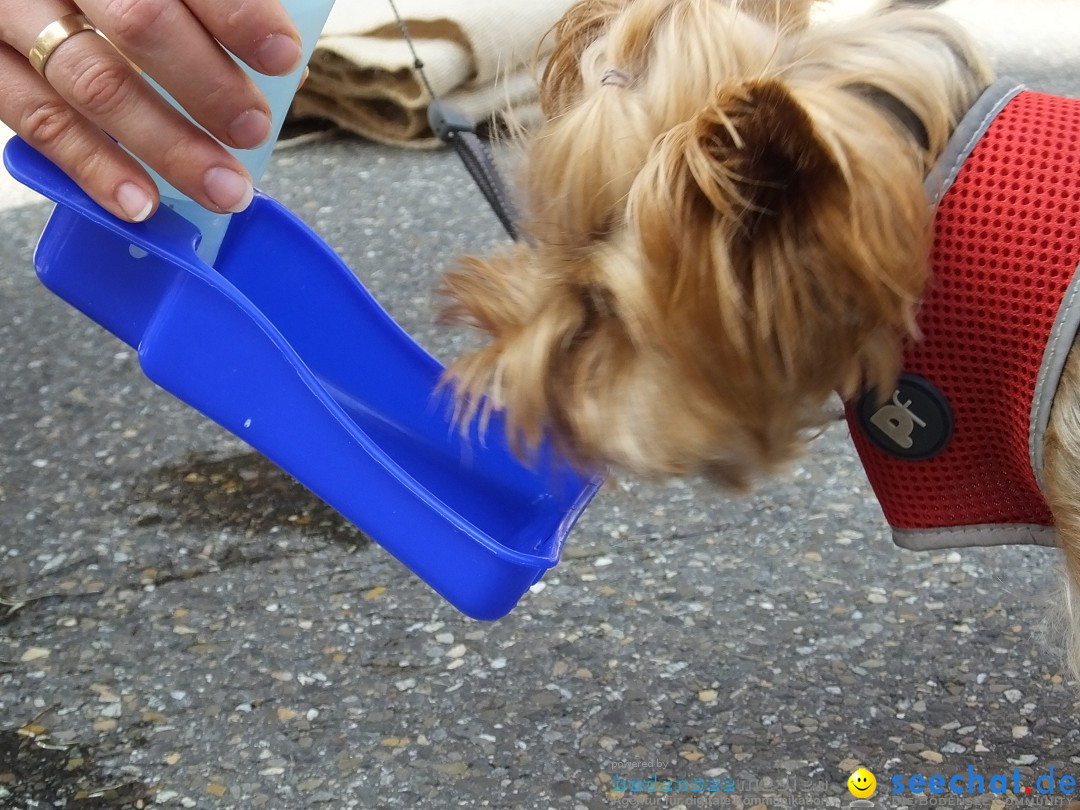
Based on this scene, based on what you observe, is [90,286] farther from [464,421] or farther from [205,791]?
[205,791]

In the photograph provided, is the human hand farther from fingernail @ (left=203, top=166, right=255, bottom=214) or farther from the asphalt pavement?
the asphalt pavement

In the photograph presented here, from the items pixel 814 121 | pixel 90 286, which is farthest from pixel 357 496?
pixel 814 121

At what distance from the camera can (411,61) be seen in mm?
3311

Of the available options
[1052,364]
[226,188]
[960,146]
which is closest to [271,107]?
[226,188]

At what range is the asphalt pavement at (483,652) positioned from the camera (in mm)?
1449

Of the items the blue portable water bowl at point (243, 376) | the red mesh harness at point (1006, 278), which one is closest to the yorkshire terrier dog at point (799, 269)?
the red mesh harness at point (1006, 278)

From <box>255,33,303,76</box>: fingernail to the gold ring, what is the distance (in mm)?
153

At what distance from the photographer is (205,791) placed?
1.42 metres

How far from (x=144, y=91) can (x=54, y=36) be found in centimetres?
9

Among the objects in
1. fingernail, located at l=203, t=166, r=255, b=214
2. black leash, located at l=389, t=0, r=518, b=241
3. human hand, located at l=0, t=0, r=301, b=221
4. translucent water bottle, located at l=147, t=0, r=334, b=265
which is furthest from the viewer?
black leash, located at l=389, t=0, r=518, b=241

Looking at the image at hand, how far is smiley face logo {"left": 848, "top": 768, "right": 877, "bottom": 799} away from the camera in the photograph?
1.42 meters

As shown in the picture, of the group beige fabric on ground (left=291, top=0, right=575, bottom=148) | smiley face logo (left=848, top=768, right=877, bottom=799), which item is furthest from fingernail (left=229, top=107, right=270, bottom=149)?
beige fabric on ground (left=291, top=0, right=575, bottom=148)

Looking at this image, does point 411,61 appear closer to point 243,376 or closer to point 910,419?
point 243,376

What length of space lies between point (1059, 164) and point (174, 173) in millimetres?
791
